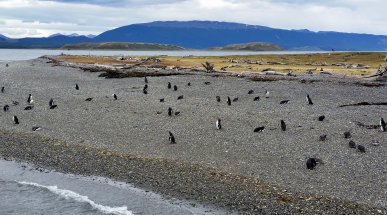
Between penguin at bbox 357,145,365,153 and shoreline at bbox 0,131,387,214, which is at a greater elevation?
penguin at bbox 357,145,365,153

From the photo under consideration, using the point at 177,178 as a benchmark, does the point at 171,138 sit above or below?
above

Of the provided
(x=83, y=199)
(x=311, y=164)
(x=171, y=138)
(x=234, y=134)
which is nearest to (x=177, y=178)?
(x=83, y=199)

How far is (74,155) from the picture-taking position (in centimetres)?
2230

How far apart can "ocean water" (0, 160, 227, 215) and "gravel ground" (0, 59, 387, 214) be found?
722 millimetres

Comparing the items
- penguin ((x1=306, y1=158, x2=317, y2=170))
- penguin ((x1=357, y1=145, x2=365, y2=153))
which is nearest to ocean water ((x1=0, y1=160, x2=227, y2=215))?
penguin ((x1=306, y1=158, x2=317, y2=170))

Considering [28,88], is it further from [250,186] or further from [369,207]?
[369,207]

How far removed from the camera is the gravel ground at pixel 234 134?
56.4 ft

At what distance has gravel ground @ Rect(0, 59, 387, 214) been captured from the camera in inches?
677

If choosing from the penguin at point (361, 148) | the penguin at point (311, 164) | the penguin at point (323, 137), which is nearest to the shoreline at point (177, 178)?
the penguin at point (311, 164)

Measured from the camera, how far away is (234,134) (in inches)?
986

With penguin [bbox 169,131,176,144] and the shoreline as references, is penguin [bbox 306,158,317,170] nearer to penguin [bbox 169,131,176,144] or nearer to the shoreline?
the shoreline

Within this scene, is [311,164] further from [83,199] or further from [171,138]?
[83,199]

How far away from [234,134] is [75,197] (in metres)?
9.65

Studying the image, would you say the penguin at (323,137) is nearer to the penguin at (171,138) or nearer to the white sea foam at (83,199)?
the penguin at (171,138)
